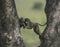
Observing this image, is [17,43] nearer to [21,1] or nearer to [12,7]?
[12,7]

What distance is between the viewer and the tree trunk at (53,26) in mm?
1576

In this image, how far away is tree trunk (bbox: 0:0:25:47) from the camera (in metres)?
1.51

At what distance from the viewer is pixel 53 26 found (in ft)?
5.19

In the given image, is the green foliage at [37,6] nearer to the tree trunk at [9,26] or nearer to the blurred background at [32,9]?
the blurred background at [32,9]

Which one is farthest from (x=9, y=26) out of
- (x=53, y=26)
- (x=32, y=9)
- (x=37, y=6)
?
(x=37, y=6)

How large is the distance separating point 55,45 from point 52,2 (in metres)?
0.22

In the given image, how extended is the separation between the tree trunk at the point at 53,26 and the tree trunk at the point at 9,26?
0.45ft

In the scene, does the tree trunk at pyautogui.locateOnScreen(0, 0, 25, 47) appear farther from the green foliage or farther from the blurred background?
the green foliage

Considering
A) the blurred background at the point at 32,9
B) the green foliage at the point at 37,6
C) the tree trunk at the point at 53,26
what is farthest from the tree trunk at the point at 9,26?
the green foliage at the point at 37,6

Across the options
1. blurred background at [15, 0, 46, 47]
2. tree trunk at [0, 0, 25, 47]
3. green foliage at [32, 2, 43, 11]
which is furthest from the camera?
green foliage at [32, 2, 43, 11]

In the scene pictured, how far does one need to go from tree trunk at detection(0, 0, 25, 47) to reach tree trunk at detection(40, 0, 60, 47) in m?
0.14

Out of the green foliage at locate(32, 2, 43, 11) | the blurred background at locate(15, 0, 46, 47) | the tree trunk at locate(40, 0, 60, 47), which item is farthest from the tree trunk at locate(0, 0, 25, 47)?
the green foliage at locate(32, 2, 43, 11)

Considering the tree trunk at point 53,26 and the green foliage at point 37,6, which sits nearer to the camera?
the tree trunk at point 53,26

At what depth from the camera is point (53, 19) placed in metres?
1.58
